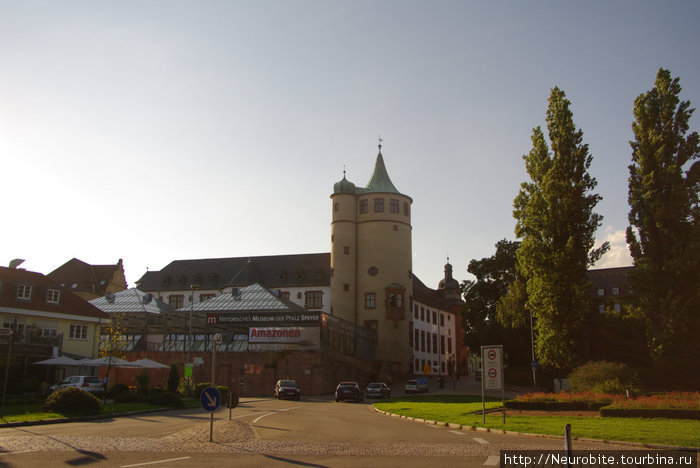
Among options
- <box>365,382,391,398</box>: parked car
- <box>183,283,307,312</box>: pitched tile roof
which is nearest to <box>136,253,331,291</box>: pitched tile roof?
<box>183,283,307,312</box>: pitched tile roof

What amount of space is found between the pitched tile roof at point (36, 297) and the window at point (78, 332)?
3.43 ft

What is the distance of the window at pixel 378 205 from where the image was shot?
75.2 meters

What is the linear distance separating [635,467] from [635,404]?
14488mm

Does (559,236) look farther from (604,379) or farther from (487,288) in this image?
(487,288)

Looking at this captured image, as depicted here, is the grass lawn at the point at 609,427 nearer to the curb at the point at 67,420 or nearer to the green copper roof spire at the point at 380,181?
the curb at the point at 67,420

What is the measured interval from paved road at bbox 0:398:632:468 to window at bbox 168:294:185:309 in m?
74.4

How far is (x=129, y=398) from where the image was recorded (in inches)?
1240

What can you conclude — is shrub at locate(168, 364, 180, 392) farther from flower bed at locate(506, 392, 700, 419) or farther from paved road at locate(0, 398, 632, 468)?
flower bed at locate(506, 392, 700, 419)

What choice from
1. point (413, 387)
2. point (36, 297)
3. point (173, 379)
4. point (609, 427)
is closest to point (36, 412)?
point (173, 379)

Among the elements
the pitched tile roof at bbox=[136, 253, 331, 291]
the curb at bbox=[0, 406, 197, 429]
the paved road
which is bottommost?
the curb at bbox=[0, 406, 197, 429]

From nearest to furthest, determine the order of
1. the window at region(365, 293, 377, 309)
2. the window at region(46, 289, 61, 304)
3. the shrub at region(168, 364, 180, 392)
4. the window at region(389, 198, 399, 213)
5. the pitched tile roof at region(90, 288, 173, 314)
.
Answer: the shrub at region(168, 364, 180, 392) < the window at region(46, 289, 61, 304) < the pitched tile roof at region(90, 288, 173, 314) < the window at region(365, 293, 377, 309) < the window at region(389, 198, 399, 213)

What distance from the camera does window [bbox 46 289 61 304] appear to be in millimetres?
47375

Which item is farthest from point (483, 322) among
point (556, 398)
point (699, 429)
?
point (699, 429)

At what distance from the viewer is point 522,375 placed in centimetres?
6184
